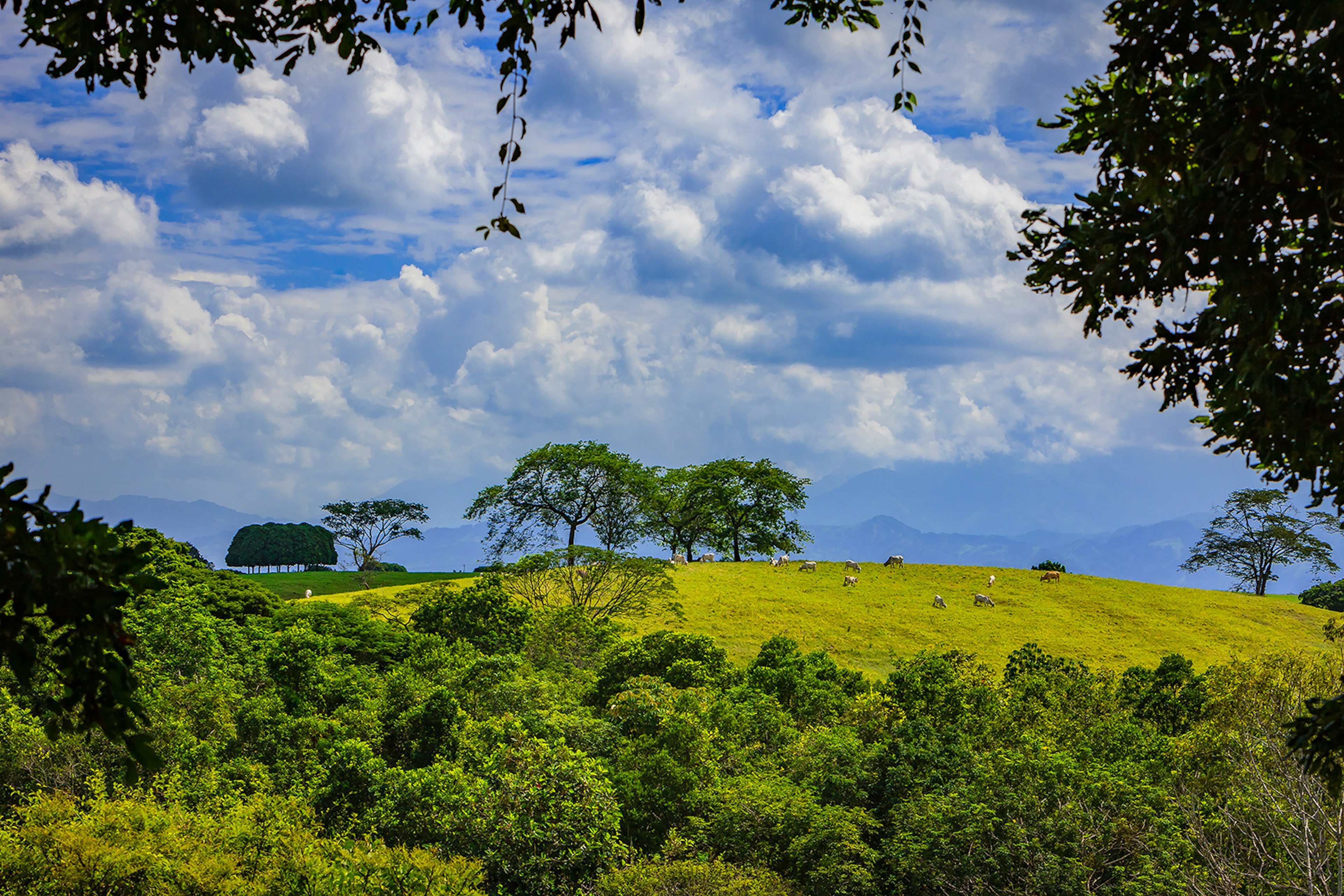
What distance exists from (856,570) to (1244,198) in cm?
5547

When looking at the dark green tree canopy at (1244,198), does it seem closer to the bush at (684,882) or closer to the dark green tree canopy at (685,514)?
the bush at (684,882)

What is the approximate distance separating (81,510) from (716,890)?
14426 millimetres

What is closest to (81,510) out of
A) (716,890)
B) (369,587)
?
(716,890)

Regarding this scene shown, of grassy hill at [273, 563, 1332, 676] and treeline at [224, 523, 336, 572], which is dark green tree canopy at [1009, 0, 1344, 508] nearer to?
grassy hill at [273, 563, 1332, 676]

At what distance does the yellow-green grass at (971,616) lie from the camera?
147 feet

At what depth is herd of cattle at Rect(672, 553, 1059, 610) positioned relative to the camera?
52781mm

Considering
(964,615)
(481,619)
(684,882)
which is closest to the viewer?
(684,882)

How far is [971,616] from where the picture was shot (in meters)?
50.3

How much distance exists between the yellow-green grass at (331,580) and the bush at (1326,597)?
57.7 metres

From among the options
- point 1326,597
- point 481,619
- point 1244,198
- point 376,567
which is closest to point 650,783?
point 481,619

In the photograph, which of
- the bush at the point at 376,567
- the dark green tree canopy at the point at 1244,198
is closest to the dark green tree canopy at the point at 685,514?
the bush at the point at 376,567

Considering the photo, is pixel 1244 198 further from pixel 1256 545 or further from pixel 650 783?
pixel 1256 545

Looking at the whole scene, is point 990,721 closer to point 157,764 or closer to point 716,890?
point 716,890

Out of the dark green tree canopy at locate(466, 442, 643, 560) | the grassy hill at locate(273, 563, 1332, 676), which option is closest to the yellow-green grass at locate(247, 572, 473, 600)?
the grassy hill at locate(273, 563, 1332, 676)
